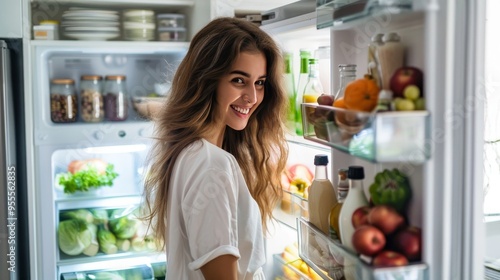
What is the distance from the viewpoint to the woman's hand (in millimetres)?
1260

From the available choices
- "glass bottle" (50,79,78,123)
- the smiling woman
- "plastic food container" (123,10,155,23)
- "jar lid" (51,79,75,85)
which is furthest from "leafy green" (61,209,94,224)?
the smiling woman

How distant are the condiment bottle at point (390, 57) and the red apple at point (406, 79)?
0.14 feet

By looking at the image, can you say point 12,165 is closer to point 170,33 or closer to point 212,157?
point 170,33

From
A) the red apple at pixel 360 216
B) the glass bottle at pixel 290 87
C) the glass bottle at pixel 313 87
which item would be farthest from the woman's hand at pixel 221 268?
the glass bottle at pixel 290 87

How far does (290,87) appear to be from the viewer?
6.61 ft

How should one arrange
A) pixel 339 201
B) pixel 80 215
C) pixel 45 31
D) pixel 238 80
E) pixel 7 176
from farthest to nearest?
1. pixel 80 215
2. pixel 45 31
3. pixel 7 176
4. pixel 238 80
5. pixel 339 201

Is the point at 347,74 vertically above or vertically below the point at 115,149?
above

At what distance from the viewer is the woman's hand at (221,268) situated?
49.6 inches

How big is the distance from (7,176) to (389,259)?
1662 mm

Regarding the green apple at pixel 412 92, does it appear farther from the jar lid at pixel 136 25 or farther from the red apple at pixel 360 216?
the jar lid at pixel 136 25

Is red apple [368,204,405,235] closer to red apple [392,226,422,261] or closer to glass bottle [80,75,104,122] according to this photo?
red apple [392,226,422,261]

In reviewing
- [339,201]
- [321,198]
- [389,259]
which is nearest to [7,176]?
[321,198]

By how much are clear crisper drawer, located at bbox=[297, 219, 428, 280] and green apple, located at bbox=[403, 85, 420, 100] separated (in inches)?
10.9

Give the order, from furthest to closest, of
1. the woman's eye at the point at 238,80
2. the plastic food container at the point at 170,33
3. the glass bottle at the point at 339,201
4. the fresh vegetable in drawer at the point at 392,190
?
the plastic food container at the point at 170,33
the woman's eye at the point at 238,80
the glass bottle at the point at 339,201
the fresh vegetable in drawer at the point at 392,190
